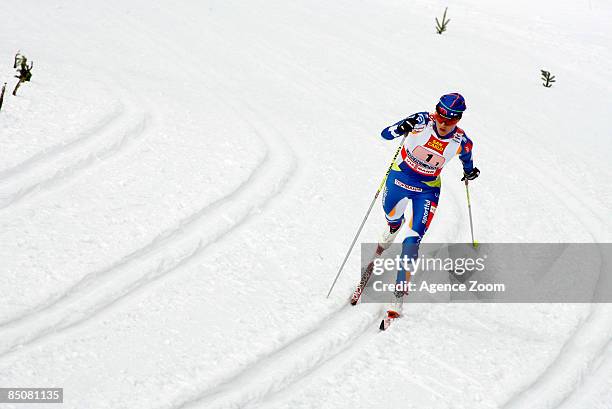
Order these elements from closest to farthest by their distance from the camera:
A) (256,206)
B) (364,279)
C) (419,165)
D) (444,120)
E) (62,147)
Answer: (444,120) → (419,165) → (364,279) → (256,206) → (62,147)

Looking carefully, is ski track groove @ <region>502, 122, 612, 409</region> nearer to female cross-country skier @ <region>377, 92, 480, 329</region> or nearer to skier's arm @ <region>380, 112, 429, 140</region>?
female cross-country skier @ <region>377, 92, 480, 329</region>

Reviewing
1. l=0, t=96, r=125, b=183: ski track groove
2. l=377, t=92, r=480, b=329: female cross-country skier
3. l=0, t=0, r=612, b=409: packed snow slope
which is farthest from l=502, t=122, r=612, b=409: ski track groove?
l=0, t=96, r=125, b=183: ski track groove

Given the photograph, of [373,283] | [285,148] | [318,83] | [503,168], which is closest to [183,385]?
[373,283]

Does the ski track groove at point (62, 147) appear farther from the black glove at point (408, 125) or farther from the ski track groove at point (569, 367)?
the ski track groove at point (569, 367)

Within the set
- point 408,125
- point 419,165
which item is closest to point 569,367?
point 419,165

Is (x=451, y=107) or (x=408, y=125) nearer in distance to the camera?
(x=451, y=107)

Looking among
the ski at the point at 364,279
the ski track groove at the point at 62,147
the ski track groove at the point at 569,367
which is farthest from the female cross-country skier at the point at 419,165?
the ski track groove at the point at 62,147

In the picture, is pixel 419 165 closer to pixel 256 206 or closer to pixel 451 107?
pixel 451 107

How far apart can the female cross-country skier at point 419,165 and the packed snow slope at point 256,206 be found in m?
0.87

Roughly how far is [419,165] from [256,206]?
2.54 metres

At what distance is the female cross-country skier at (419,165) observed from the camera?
745cm

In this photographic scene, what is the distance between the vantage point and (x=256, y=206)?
933cm

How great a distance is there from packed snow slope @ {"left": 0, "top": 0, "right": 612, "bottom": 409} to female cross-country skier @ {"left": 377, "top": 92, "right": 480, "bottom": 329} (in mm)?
873

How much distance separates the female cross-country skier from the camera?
7453mm
